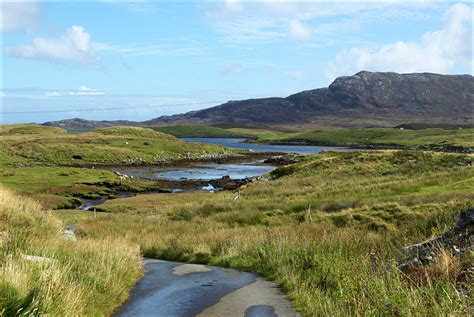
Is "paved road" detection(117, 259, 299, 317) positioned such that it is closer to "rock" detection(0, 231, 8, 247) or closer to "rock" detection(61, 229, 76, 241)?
"rock" detection(0, 231, 8, 247)

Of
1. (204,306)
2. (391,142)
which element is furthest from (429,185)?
(391,142)

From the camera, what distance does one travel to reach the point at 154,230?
100 feet

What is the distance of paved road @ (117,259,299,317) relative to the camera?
35.9ft

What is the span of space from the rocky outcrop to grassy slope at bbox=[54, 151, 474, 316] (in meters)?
0.53

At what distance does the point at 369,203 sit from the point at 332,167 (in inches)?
1217

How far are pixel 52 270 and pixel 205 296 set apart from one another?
172 inches

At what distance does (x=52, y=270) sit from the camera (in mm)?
9492

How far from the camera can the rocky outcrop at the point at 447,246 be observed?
10.3 meters

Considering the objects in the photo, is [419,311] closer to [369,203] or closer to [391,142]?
[369,203]

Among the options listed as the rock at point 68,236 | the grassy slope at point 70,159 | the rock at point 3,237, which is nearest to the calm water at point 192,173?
the grassy slope at point 70,159

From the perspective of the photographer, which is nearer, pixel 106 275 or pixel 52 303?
pixel 52 303

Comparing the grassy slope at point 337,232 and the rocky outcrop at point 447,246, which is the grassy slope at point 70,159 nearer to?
the grassy slope at point 337,232

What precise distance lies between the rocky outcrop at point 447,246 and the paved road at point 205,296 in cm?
284

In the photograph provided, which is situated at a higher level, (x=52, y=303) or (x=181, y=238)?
(x=52, y=303)
